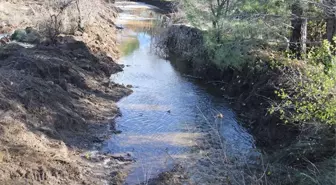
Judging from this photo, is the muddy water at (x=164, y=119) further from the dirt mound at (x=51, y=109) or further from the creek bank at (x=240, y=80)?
the dirt mound at (x=51, y=109)

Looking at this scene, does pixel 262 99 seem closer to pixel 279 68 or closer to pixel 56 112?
pixel 279 68

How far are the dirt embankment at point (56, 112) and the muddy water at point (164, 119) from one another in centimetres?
74

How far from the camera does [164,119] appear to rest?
15922 millimetres

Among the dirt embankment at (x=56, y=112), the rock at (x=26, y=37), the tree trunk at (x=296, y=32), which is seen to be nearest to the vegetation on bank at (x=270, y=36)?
the tree trunk at (x=296, y=32)

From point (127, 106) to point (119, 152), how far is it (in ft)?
16.3

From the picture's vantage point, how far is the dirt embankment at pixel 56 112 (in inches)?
393

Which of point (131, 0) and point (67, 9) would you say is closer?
point (67, 9)

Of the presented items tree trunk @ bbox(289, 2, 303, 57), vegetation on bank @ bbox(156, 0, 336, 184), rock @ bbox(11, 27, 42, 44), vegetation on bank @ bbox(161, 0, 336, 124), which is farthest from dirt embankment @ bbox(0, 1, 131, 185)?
tree trunk @ bbox(289, 2, 303, 57)

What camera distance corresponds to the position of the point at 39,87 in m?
14.7

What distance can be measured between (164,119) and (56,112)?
432cm

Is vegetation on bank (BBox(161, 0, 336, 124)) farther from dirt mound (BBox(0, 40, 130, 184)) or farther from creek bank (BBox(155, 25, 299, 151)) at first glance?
dirt mound (BBox(0, 40, 130, 184))

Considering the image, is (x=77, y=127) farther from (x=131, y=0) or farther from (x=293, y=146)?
(x=131, y=0)

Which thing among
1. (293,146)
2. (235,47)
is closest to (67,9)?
(235,47)

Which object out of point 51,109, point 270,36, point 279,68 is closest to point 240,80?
point 270,36
